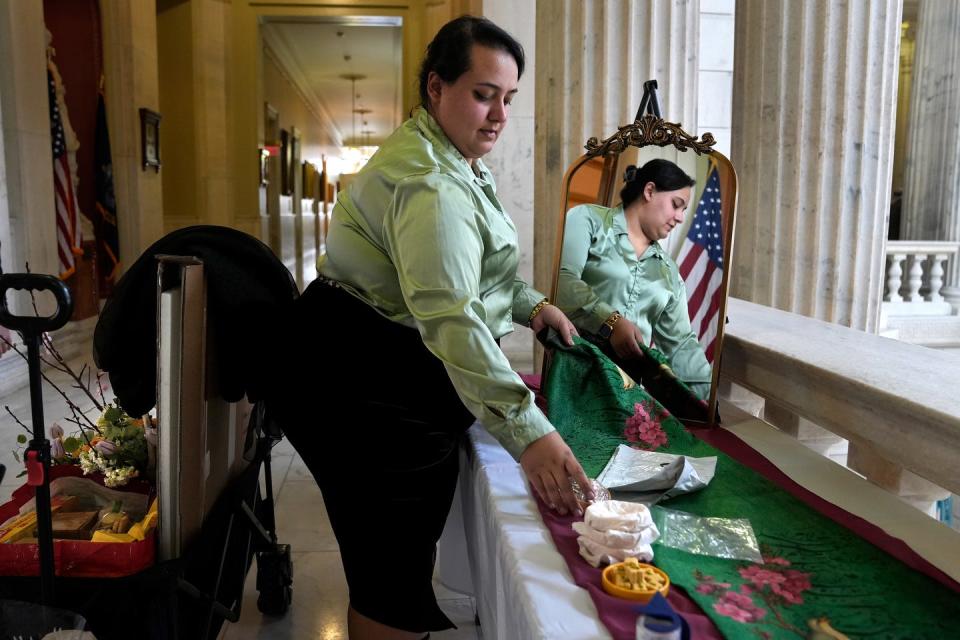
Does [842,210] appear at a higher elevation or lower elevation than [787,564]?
higher

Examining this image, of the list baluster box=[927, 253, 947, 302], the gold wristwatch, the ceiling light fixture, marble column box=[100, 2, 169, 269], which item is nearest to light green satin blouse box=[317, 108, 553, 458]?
the gold wristwatch

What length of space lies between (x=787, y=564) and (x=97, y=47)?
30.9ft

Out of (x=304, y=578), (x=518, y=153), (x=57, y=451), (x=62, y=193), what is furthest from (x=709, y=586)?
(x=62, y=193)

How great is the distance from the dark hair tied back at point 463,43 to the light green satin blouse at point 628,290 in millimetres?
706

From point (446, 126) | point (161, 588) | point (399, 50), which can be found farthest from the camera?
point (399, 50)

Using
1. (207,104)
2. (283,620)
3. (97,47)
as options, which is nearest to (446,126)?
(283,620)

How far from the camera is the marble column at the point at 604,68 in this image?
322 cm

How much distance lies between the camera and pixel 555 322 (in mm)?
2209

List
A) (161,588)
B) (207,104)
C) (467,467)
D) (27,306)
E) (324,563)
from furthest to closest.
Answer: (207,104) < (27,306) < (324,563) < (467,467) < (161,588)

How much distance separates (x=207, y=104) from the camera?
37.3 feet

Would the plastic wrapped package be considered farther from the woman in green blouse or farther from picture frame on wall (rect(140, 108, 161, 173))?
picture frame on wall (rect(140, 108, 161, 173))

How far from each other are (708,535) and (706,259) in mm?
936

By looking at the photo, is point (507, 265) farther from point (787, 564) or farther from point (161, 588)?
point (161, 588)

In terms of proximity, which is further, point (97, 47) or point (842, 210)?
point (97, 47)
